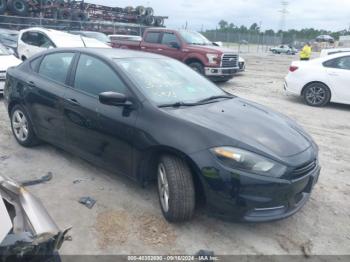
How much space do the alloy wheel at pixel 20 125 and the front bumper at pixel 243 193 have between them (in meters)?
3.07

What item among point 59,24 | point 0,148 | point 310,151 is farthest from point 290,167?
point 59,24

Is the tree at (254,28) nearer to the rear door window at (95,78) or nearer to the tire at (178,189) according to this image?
the rear door window at (95,78)

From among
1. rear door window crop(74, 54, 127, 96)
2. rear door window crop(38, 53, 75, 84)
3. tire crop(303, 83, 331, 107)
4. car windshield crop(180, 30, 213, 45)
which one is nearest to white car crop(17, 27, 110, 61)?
car windshield crop(180, 30, 213, 45)

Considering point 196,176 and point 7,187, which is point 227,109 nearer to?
point 196,176

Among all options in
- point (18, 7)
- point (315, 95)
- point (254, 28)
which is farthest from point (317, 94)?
point (254, 28)

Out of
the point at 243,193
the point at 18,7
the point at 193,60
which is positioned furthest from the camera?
the point at 18,7

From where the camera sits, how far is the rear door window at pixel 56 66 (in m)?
4.38

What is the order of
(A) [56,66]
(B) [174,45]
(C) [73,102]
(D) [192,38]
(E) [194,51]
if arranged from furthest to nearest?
(D) [192,38], (B) [174,45], (E) [194,51], (A) [56,66], (C) [73,102]

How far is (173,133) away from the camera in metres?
3.15

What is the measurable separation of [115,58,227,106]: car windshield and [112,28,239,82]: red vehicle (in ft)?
23.3

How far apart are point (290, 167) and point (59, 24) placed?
23288mm

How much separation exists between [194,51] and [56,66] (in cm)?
757

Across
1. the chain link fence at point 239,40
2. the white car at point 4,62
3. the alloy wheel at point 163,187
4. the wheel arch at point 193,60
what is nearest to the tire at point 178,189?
the alloy wheel at point 163,187

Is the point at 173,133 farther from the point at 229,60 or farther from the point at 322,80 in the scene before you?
the point at 229,60
